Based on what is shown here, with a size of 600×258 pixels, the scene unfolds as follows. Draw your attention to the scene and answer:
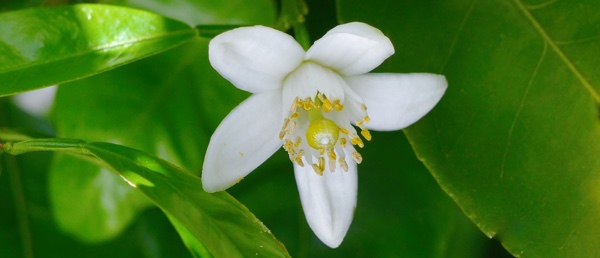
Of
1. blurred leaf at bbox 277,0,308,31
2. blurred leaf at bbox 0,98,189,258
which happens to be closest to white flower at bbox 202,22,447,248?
blurred leaf at bbox 277,0,308,31

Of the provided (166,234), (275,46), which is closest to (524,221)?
(275,46)

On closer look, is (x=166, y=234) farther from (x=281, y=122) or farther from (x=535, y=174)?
(x=535, y=174)

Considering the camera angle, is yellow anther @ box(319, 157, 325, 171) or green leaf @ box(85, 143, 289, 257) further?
yellow anther @ box(319, 157, 325, 171)

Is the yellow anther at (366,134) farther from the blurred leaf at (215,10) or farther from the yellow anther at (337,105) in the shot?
the blurred leaf at (215,10)

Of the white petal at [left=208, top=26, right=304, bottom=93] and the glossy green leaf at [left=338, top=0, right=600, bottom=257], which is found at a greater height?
the white petal at [left=208, top=26, right=304, bottom=93]

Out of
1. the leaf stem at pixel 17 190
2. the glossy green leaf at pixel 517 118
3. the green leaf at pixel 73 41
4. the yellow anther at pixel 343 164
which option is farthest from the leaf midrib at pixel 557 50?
the leaf stem at pixel 17 190

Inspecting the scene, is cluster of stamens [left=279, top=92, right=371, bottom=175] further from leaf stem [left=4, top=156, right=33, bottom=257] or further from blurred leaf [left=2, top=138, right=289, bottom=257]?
leaf stem [left=4, top=156, right=33, bottom=257]

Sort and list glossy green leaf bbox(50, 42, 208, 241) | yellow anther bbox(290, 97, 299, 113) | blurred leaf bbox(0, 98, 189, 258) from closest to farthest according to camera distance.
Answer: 1. yellow anther bbox(290, 97, 299, 113)
2. glossy green leaf bbox(50, 42, 208, 241)
3. blurred leaf bbox(0, 98, 189, 258)
